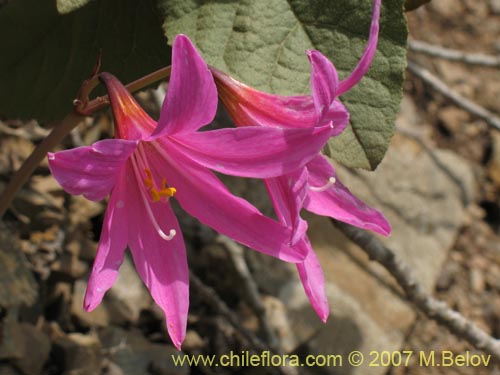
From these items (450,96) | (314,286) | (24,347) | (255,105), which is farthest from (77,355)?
(450,96)

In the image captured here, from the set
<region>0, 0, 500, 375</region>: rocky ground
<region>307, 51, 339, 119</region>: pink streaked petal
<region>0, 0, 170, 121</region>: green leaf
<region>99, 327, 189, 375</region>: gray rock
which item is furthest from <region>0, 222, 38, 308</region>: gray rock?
<region>307, 51, 339, 119</region>: pink streaked petal

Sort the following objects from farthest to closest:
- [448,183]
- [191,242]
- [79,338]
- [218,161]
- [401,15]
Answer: [448,183] < [191,242] < [79,338] < [401,15] < [218,161]

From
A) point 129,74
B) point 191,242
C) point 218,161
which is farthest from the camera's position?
point 191,242

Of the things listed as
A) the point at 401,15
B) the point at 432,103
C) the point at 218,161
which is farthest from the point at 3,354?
the point at 432,103

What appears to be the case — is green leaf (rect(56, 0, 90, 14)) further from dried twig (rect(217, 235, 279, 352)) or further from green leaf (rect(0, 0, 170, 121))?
dried twig (rect(217, 235, 279, 352))

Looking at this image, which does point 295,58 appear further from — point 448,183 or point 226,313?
point 448,183

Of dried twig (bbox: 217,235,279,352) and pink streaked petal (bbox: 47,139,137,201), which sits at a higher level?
pink streaked petal (bbox: 47,139,137,201)

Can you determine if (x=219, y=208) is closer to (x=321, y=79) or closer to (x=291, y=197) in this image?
(x=291, y=197)
